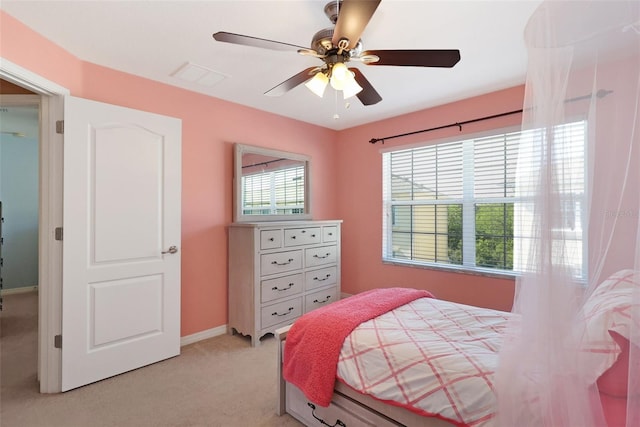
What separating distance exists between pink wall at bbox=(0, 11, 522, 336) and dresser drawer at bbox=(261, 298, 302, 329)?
1.69 feet

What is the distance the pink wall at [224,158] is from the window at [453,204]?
5.5 inches

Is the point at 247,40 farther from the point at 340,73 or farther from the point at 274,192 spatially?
the point at 274,192

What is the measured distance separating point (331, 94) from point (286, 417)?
2764mm

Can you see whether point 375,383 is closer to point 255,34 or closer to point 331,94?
point 255,34

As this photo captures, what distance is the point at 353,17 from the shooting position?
1.33 meters

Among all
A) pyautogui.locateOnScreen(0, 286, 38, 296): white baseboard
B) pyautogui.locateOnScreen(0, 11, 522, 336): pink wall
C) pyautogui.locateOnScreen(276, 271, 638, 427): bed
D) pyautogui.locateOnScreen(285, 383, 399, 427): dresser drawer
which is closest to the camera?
pyautogui.locateOnScreen(276, 271, 638, 427): bed

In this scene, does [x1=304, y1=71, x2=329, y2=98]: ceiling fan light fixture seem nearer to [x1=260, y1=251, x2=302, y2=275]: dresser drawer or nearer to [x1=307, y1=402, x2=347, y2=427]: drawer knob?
[x1=260, y1=251, x2=302, y2=275]: dresser drawer

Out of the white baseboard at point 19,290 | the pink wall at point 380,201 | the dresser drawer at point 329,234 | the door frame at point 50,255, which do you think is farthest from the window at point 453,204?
the white baseboard at point 19,290

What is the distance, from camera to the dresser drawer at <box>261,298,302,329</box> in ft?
9.75

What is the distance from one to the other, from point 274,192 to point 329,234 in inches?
32.2

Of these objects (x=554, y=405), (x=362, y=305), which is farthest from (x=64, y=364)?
(x=554, y=405)

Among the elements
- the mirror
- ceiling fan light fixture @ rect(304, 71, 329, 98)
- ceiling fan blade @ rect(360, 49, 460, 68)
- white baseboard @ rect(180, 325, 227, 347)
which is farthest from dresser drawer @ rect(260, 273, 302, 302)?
ceiling fan blade @ rect(360, 49, 460, 68)

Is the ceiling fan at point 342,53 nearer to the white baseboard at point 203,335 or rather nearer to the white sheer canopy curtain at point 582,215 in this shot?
the white sheer canopy curtain at point 582,215

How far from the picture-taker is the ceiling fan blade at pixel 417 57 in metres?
1.59
